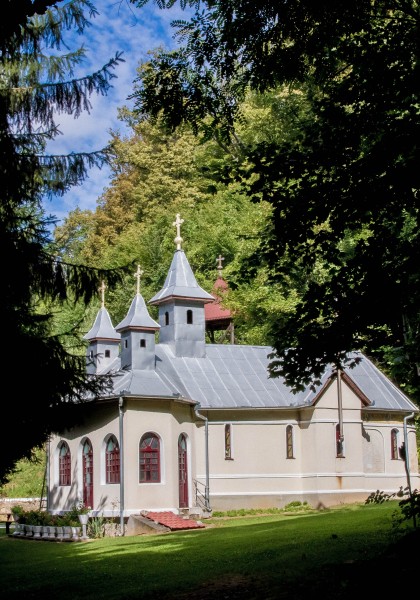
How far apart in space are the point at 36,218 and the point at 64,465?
62.1ft

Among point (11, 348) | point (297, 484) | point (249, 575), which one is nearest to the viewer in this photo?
point (11, 348)

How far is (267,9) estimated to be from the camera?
9242mm

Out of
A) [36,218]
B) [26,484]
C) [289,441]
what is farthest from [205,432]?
[36,218]

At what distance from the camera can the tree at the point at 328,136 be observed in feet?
30.6

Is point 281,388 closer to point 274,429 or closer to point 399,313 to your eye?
point 274,429

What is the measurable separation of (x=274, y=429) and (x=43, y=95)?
20.7 meters

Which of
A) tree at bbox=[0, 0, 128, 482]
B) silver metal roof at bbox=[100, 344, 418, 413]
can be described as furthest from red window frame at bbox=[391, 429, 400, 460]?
tree at bbox=[0, 0, 128, 482]

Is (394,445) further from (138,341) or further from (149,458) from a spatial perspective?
(138,341)

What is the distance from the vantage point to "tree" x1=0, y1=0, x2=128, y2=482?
10.5 meters

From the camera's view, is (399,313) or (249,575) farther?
(249,575)

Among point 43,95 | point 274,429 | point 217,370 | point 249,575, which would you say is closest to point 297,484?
point 274,429

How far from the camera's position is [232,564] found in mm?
13648

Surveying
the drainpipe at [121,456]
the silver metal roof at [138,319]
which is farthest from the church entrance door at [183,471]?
the silver metal roof at [138,319]

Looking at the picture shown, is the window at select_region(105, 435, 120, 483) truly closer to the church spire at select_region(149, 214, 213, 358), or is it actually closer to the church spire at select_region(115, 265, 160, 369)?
the church spire at select_region(115, 265, 160, 369)
